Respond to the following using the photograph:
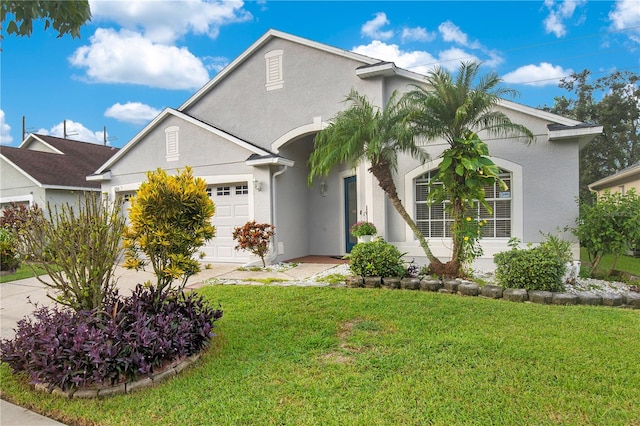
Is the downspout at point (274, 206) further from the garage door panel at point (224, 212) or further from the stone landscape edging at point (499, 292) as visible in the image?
the stone landscape edging at point (499, 292)

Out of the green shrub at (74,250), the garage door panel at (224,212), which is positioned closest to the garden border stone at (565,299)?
the green shrub at (74,250)

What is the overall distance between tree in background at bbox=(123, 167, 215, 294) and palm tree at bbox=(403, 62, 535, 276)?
5.01 metres

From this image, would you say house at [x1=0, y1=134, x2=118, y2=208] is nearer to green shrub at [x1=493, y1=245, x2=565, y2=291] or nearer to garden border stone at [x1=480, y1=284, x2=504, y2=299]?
garden border stone at [x1=480, y1=284, x2=504, y2=299]

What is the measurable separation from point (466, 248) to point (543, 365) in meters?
4.28

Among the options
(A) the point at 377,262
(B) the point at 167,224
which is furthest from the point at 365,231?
(B) the point at 167,224

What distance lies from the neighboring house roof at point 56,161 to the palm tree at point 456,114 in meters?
15.5

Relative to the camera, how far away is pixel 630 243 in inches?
306

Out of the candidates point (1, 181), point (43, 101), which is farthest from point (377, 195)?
point (1, 181)

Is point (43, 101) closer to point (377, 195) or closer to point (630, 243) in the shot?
point (377, 195)

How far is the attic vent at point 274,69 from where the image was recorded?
11602 mm

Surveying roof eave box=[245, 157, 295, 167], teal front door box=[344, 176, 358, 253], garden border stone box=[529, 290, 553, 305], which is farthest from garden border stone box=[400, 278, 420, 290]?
roof eave box=[245, 157, 295, 167]

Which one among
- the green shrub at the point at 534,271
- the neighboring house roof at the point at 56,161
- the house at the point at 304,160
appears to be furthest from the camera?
the neighboring house roof at the point at 56,161

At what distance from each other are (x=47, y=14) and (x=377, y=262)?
6.50 m

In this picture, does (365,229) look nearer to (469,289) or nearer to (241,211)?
(469,289)
